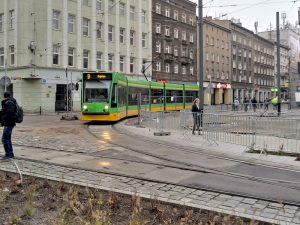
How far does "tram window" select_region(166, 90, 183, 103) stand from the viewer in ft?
127

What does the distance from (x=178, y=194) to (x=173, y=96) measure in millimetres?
32939

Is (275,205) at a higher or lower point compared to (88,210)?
lower


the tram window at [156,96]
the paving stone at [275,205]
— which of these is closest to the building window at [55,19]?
the tram window at [156,96]

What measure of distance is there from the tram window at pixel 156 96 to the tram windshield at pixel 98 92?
11879mm

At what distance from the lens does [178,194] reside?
Result: 7012 mm

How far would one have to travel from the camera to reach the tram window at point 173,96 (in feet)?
127

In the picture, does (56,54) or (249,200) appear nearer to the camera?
(249,200)

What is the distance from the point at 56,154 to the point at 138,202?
6306 millimetres

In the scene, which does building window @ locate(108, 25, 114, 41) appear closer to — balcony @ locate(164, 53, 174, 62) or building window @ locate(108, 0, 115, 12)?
building window @ locate(108, 0, 115, 12)

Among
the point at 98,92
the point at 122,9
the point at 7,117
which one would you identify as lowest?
the point at 7,117

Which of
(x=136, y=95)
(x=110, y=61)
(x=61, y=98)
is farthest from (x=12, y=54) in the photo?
(x=136, y=95)

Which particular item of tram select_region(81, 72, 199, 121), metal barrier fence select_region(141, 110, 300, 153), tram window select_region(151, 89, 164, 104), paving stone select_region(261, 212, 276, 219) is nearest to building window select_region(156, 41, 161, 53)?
tram window select_region(151, 89, 164, 104)

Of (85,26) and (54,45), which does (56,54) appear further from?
(85,26)

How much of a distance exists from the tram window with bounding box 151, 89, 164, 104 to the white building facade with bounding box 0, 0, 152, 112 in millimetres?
8606
